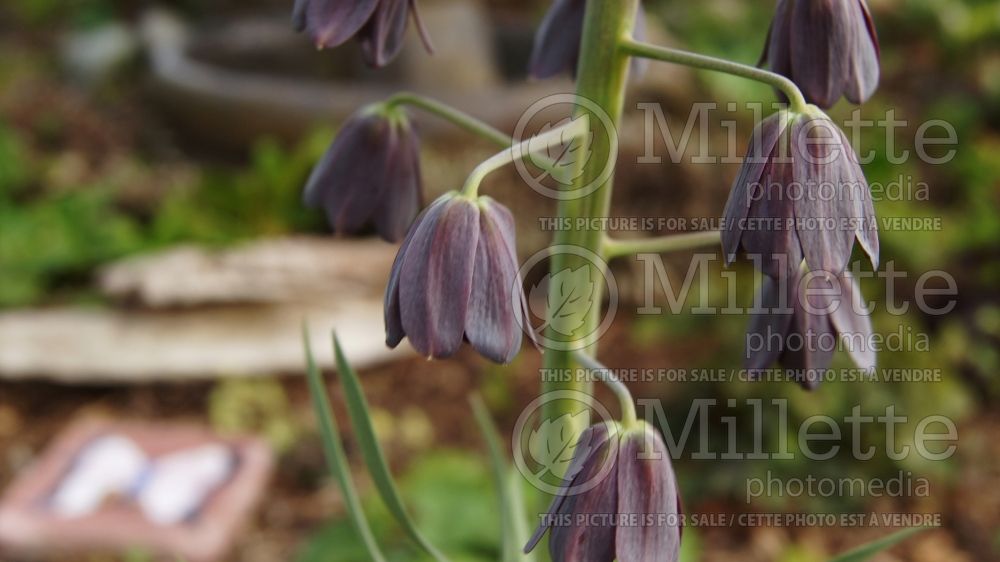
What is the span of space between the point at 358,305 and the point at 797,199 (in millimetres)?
2497

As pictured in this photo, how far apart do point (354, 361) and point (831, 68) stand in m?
2.39

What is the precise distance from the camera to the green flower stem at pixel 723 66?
677 millimetres

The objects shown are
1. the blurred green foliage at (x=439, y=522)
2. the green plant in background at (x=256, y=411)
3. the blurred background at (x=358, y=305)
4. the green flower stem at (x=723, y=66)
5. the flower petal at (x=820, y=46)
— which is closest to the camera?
the green flower stem at (x=723, y=66)

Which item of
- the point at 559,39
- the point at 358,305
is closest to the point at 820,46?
the point at 559,39

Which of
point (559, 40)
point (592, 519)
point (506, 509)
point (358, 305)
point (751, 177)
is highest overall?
point (559, 40)

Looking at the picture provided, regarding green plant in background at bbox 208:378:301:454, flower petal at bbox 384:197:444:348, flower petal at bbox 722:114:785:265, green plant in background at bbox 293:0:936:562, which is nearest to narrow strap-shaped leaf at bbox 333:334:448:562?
green plant in background at bbox 293:0:936:562

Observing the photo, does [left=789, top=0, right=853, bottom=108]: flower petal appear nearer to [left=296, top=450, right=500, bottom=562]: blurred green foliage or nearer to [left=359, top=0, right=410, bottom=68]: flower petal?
[left=359, top=0, right=410, bottom=68]: flower petal

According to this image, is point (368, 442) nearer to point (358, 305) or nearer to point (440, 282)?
point (440, 282)

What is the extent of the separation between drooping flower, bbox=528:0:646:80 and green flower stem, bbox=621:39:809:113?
20 centimetres

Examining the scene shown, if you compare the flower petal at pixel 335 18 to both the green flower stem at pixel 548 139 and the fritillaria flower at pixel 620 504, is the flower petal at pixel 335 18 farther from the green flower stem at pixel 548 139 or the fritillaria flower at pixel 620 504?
the fritillaria flower at pixel 620 504

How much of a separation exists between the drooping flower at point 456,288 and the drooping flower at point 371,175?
0.75 ft

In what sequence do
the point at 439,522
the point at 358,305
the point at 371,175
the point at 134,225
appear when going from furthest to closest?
the point at 134,225
the point at 358,305
the point at 439,522
the point at 371,175

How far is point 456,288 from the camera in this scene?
731mm

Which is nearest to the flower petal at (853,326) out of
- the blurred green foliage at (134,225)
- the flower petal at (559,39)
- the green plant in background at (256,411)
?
the flower petal at (559,39)
